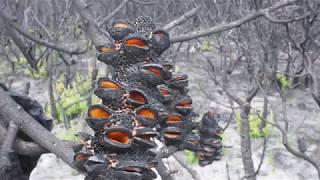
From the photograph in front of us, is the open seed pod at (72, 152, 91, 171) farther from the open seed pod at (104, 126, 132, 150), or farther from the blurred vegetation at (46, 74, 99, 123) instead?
the blurred vegetation at (46, 74, 99, 123)

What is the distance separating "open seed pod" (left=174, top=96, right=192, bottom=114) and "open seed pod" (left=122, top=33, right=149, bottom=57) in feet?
0.72

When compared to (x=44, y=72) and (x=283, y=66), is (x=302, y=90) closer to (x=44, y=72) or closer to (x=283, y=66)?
(x=283, y=66)

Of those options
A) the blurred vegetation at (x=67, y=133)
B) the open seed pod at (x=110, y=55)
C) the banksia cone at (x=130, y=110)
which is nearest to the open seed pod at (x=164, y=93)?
the banksia cone at (x=130, y=110)

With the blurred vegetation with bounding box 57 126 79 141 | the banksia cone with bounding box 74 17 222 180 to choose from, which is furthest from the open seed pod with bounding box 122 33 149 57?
the blurred vegetation with bounding box 57 126 79 141

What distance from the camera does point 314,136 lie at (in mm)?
7516

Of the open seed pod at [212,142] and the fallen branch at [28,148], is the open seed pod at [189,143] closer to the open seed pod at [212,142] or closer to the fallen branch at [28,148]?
the fallen branch at [28,148]

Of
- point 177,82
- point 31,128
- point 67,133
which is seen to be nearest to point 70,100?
point 67,133

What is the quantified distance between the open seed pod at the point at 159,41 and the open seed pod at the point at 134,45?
0.06 m

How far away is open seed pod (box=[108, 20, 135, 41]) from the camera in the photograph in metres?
0.76

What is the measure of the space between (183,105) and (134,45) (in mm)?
254

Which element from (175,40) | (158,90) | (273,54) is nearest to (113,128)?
(158,90)

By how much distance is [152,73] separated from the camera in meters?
0.73

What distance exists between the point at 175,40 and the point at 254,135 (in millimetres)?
5955

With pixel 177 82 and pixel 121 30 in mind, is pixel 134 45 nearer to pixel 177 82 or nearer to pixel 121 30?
pixel 121 30
